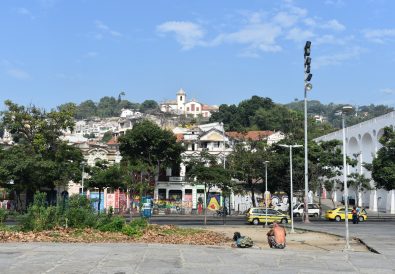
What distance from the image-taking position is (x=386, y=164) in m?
48.8

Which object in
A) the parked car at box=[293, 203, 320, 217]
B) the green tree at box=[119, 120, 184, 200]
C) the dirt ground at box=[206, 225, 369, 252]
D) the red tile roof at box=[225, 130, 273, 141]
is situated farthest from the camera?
the red tile roof at box=[225, 130, 273, 141]

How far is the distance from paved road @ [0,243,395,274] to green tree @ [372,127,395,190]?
32071 millimetres

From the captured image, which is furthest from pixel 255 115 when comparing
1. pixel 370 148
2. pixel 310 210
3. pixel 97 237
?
pixel 97 237

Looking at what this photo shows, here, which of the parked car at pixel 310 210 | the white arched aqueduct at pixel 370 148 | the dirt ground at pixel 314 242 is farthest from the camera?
the white arched aqueduct at pixel 370 148

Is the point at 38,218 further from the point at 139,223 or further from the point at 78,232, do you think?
the point at 139,223

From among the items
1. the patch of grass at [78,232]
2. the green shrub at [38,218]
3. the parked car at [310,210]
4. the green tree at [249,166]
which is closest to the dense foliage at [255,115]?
the green tree at [249,166]

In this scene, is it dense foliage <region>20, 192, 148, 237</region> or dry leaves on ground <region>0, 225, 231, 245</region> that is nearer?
dry leaves on ground <region>0, 225, 231, 245</region>

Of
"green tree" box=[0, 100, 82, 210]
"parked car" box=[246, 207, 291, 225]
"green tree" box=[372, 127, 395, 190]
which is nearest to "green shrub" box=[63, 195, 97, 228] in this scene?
"parked car" box=[246, 207, 291, 225]

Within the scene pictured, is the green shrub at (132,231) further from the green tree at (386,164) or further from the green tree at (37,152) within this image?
the green tree at (386,164)

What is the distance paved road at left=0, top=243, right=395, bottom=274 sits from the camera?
43.8ft

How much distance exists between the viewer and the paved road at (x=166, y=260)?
13336 millimetres

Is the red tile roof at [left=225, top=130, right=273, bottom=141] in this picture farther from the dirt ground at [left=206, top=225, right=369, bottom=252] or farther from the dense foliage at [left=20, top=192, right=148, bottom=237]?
the dense foliage at [left=20, top=192, right=148, bottom=237]

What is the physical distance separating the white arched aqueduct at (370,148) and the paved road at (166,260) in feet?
162

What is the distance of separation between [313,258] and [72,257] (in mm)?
7561
